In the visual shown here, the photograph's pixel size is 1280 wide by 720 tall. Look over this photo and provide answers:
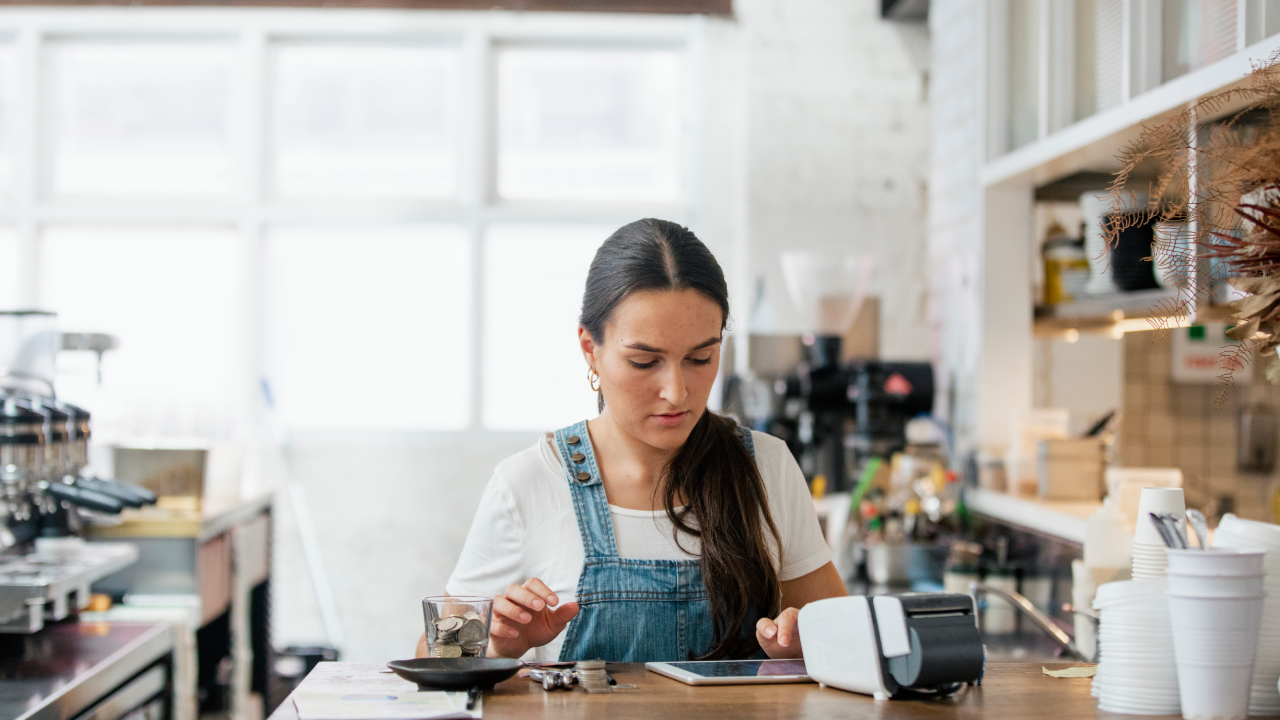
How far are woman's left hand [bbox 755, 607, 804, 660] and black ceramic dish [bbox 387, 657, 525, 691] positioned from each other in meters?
0.33

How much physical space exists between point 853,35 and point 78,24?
10.3 feet

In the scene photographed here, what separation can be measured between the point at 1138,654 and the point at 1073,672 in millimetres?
204

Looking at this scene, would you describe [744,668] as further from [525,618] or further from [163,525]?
[163,525]

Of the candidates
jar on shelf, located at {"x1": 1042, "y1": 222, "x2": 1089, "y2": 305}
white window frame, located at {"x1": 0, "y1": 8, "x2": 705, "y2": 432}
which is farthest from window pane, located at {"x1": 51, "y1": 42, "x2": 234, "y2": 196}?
jar on shelf, located at {"x1": 1042, "y1": 222, "x2": 1089, "y2": 305}

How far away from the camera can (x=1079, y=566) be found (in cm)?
228

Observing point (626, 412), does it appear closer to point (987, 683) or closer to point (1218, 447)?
point (987, 683)

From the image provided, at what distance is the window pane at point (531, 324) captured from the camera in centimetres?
470

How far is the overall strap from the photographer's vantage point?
165cm

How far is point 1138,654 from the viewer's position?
1.25 meters

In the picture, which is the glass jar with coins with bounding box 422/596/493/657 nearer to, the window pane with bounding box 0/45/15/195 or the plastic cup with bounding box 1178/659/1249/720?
the plastic cup with bounding box 1178/659/1249/720

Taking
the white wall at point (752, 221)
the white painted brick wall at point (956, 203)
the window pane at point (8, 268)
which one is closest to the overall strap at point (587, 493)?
the white painted brick wall at point (956, 203)

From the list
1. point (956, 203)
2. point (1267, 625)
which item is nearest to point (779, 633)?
point (1267, 625)

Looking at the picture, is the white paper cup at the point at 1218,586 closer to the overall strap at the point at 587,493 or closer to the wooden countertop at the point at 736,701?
the wooden countertop at the point at 736,701

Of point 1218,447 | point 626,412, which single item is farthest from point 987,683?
point 1218,447
